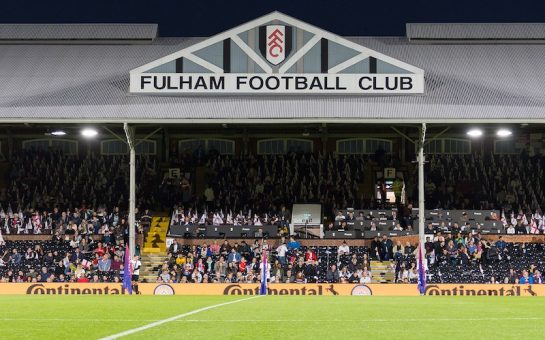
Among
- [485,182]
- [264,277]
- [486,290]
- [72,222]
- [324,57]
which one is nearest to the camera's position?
[264,277]

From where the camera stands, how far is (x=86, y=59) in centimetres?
4881

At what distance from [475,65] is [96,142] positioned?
768 inches

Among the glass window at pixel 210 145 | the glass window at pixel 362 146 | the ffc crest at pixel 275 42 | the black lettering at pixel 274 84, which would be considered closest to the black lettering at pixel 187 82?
the black lettering at pixel 274 84

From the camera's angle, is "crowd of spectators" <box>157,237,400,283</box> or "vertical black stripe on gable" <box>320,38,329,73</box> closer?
"crowd of spectators" <box>157,237,400,283</box>

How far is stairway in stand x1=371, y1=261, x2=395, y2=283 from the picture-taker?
3903cm

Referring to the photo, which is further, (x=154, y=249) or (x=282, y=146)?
(x=282, y=146)

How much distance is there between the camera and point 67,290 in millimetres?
35188

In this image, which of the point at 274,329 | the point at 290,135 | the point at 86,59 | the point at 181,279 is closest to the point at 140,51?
the point at 86,59

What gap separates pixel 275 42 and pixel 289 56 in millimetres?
890

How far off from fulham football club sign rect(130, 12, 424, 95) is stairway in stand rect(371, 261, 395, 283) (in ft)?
25.2

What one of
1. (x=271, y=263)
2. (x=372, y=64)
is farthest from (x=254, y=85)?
(x=271, y=263)

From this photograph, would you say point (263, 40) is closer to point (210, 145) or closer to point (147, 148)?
point (210, 145)

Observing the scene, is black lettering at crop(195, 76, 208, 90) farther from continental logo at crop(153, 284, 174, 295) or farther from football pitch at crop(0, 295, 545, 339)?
football pitch at crop(0, 295, 545, 339)

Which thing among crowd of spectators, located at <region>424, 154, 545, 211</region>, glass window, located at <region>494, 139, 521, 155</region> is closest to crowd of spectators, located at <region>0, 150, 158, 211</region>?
crowd of spectators, located at <region>424, 154, 545, 211</region>
